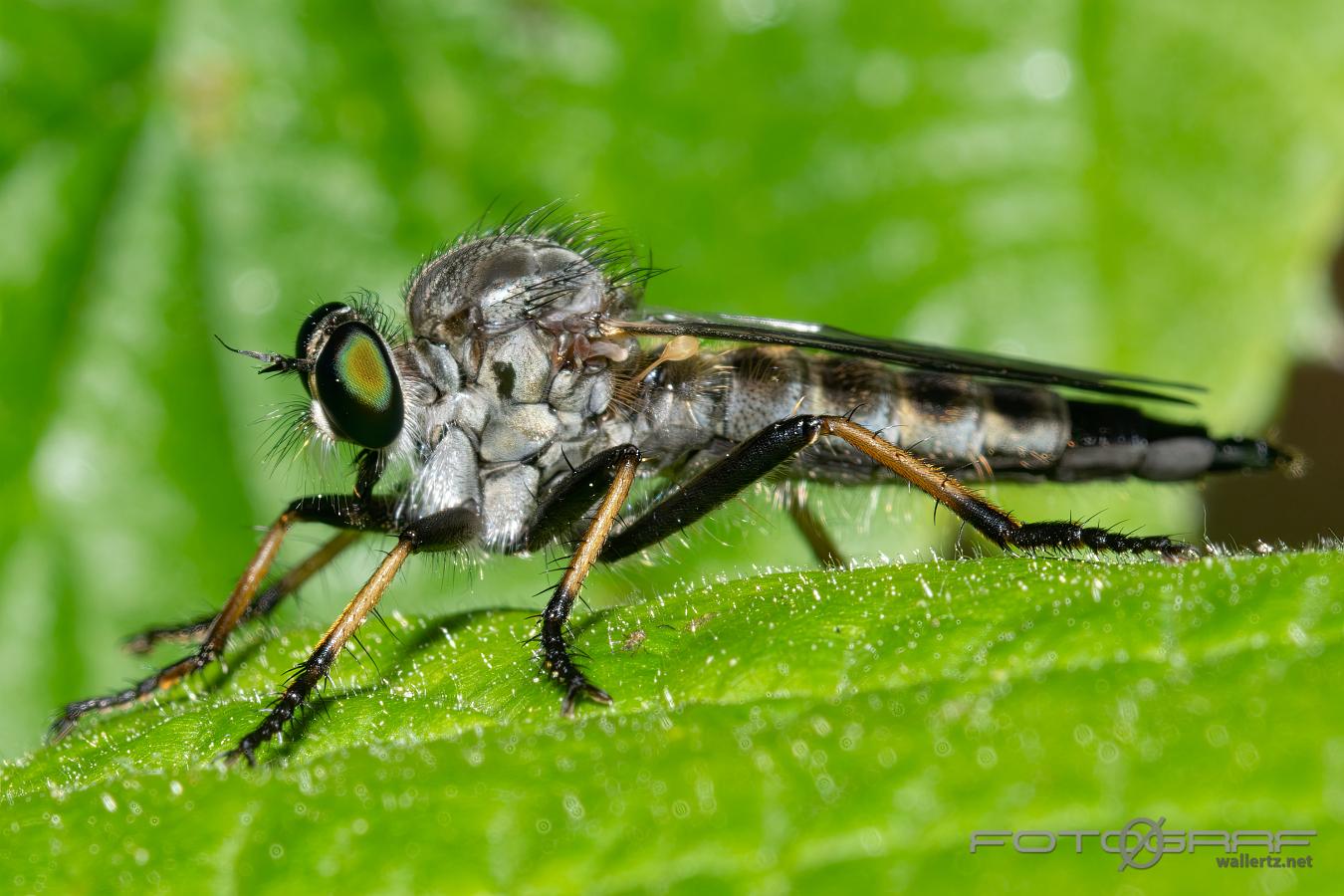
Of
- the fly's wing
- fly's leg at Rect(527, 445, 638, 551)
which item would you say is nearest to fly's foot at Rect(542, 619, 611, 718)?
fly's leg at Rect(527, 445, 638, 551)

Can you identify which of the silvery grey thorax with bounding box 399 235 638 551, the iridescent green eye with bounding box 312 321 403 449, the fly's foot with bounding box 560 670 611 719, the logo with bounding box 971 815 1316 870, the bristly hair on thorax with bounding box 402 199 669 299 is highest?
the bristly hair on thorax with bounding box 402 199 669 299

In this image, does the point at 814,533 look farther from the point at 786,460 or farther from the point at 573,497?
the point at 573,497

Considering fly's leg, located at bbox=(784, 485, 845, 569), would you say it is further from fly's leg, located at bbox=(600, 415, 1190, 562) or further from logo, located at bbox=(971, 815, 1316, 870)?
logo, located at bbox=(971, 815, 1316, 870)

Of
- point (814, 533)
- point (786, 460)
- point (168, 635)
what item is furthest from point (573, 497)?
point (168, 635)

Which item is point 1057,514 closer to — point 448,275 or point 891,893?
point 448,275

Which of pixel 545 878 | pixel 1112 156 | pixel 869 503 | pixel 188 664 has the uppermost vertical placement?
pixel 1112 156

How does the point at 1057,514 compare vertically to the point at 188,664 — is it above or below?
above

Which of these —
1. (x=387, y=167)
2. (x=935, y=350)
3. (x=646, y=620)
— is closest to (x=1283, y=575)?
(x=646, y=620)
